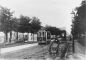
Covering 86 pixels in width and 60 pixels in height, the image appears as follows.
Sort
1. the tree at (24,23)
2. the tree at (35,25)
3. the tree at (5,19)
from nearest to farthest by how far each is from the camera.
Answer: the tree at (5,19)
the tree at (24,23)
the tree at (35,25)

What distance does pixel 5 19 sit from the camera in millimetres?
35250

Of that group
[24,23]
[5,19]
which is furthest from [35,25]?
[5,19]

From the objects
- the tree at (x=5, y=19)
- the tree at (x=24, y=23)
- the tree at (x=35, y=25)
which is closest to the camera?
the tree at (x=5, y=19)

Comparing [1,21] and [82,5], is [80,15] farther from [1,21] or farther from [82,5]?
[1,21]

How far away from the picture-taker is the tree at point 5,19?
3447 cm

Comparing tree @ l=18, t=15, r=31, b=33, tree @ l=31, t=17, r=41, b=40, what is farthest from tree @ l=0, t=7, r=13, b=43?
tree @ l=31, t=17, r=41, b=40

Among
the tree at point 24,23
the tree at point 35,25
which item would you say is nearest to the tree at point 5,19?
the tree at point 24,23

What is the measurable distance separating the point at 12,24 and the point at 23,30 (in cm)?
1482

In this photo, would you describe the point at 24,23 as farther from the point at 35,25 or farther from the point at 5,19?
the point at 5,19

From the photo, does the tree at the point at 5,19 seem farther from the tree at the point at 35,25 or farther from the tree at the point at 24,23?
the tree at the point at 35,25

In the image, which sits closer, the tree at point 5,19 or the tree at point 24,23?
the tree at point 5,19

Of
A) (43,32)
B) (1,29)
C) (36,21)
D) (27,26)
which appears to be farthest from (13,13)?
(36,21)

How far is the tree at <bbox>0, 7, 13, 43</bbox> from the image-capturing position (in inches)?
1357

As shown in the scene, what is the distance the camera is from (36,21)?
54.8 metres
